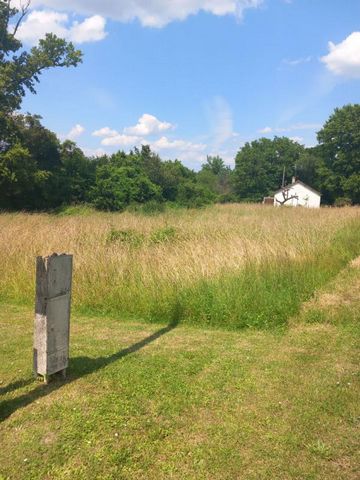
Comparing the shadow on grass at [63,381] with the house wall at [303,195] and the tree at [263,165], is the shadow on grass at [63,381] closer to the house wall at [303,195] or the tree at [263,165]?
the house wall at [303,195]

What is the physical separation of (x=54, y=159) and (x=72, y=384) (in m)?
26.8

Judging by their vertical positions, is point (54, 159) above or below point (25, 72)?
below

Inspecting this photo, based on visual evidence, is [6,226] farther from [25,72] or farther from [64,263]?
[25,72]

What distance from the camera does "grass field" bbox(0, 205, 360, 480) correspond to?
8.70ft

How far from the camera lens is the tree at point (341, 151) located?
193 feet

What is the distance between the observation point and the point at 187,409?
3266mm

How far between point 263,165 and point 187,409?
74507mm

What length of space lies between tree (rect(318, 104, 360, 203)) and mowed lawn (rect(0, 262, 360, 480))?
58.5m

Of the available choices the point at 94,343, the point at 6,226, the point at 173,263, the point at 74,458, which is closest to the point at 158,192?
the point at 6,226

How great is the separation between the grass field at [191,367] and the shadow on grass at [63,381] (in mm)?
17

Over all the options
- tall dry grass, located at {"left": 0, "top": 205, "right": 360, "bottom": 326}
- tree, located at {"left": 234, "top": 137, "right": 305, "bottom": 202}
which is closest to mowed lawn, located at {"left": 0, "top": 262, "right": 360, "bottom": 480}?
tall dry grass, located at {"left": 0, "top": 205, "right": 360, "bottom": 326}

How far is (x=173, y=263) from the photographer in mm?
7176

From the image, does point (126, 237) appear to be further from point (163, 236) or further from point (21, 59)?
point (21, 59)

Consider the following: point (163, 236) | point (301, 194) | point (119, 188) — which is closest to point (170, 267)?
point (163, 236)
